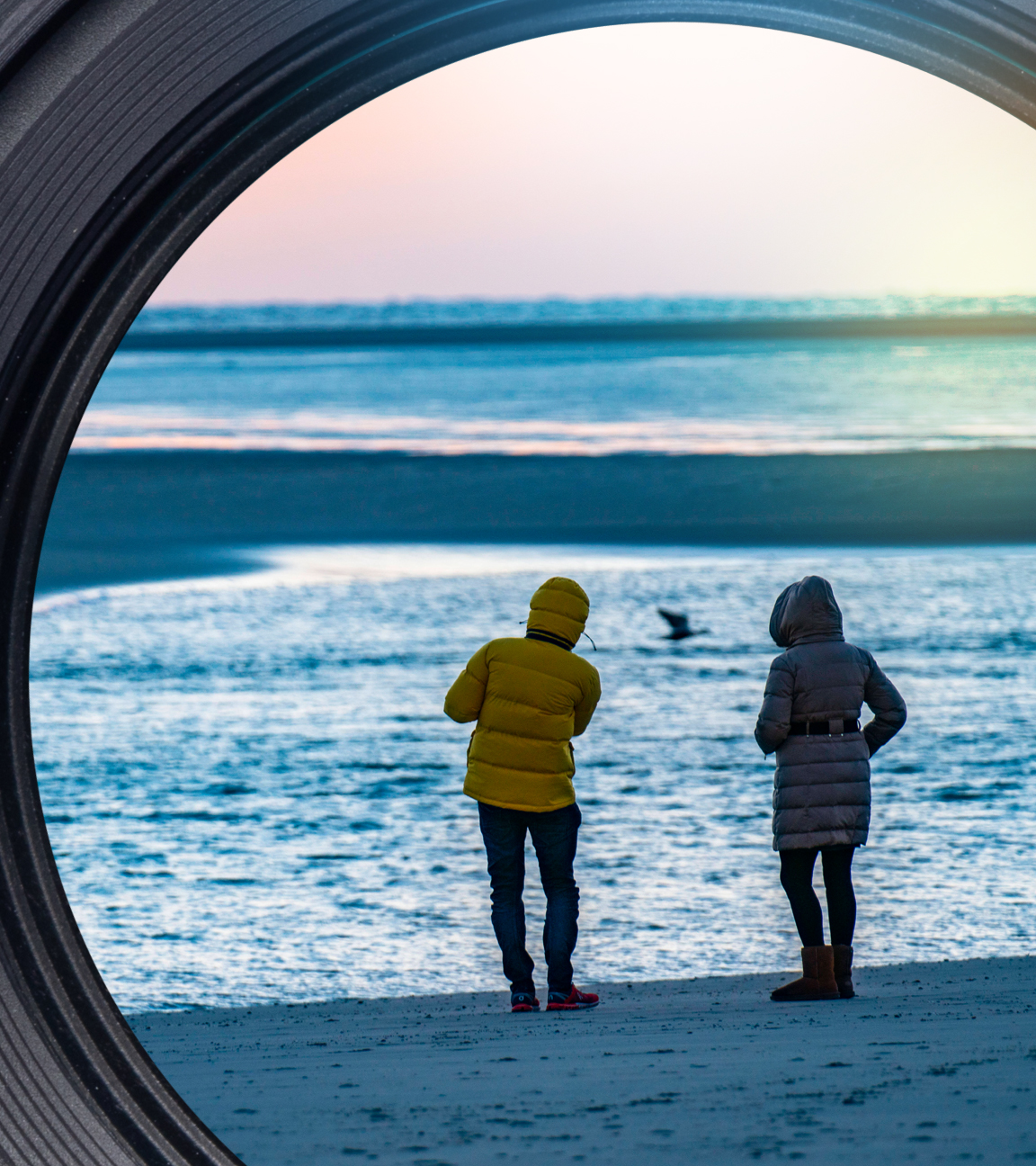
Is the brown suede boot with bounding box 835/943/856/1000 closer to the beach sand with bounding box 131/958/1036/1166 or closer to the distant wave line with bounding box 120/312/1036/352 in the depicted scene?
the beach sand with bounding box 131/958/1036/1166

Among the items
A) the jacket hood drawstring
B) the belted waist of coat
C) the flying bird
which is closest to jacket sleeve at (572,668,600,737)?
the jacket hood drawstring

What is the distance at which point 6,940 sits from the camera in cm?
170

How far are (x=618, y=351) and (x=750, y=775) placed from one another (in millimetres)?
43877

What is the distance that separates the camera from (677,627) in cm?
1067

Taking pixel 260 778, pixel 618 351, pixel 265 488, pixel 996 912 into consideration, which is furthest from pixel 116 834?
pixel 618 351

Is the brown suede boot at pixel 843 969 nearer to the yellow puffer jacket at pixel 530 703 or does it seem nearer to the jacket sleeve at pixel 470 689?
the yellow puffer jacket at pixel 530 703

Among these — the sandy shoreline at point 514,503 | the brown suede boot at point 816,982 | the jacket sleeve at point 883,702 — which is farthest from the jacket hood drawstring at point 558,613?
the sandy shoreline at point 514,503

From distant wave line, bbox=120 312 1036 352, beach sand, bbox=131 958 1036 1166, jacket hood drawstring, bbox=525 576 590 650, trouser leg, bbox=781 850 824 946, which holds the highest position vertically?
distant wave line, bbox=120 312 1036 352

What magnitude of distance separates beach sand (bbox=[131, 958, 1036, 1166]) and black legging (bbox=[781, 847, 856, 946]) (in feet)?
0.76

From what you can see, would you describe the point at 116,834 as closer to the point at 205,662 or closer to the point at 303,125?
the point at 205,662

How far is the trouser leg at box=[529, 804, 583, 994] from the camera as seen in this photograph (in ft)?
14.3

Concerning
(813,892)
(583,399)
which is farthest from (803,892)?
(583,399)

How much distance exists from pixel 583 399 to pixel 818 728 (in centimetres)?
2865

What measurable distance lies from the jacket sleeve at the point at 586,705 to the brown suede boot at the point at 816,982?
1.06 m
